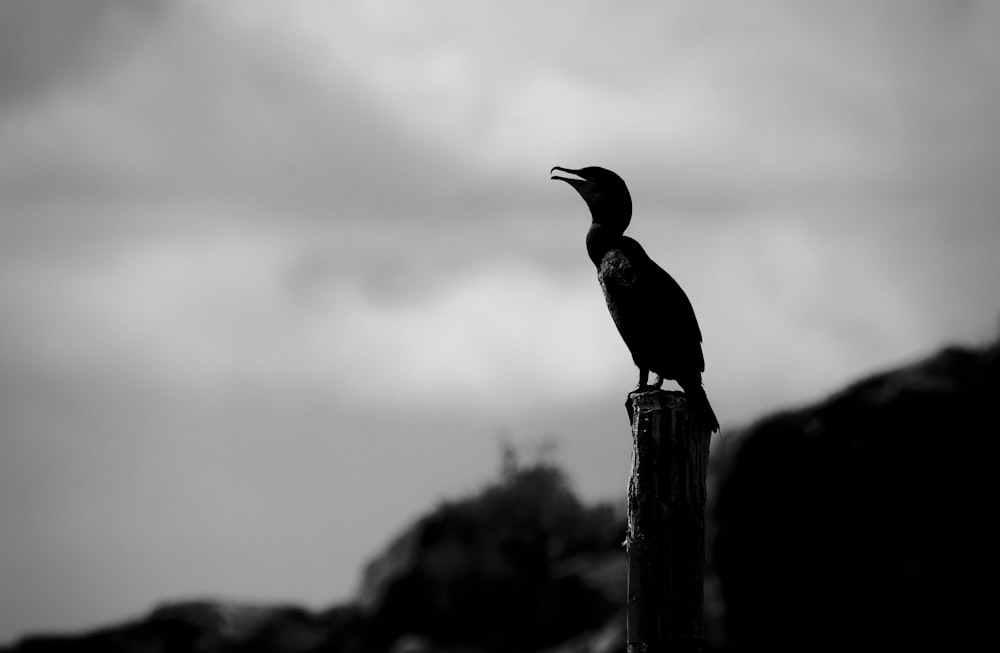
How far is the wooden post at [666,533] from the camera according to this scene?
5.91 metres

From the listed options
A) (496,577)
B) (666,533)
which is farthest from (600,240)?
(496,577)

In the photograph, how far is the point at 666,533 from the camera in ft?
19.8

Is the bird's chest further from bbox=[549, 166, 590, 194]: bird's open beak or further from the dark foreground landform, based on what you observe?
the dark foreground landform

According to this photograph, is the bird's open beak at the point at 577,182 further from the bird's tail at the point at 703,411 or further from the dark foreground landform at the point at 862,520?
the dark foreground landform at the point at 862,520

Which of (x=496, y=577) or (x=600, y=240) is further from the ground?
(x=496, y=577)

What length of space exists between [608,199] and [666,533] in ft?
10.7

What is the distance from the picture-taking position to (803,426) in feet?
66.7

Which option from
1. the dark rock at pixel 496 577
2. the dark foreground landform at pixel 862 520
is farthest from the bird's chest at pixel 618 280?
the dark rock at pixel 496 577

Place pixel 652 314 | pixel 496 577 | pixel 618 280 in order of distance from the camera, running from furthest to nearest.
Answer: pixel 496 577, pixel 618 280, pixel 652 314

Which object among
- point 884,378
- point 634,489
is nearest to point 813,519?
point 884,378

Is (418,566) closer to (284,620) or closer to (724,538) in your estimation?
(284,620)

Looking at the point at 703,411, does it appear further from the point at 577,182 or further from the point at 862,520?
the point at 862,520

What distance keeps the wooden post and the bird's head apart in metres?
2.67

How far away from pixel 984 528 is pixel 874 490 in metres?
1.66
